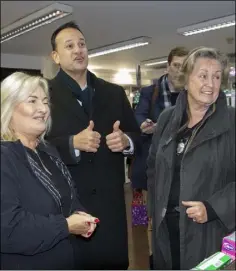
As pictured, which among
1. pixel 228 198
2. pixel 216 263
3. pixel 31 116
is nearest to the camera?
pixel 31 116

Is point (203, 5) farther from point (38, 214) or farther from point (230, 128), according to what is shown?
point (38, 214)

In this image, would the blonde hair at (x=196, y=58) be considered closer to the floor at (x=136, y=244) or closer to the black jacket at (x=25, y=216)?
the floor at (x=136, y=244)

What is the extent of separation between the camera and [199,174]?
2.95 feet

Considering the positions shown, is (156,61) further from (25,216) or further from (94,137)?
(25,216)

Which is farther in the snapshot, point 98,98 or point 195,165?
point 195,165

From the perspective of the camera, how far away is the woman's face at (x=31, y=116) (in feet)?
1.77

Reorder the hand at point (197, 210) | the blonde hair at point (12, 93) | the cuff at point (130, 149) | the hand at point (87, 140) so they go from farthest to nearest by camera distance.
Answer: the hand at point (197, 210), the cuff at point (130, 149), the hand at point (87, 140), the blonde hair at point (12, 93)

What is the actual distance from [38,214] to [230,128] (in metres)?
0.57

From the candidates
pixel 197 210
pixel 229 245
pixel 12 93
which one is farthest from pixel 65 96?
pixel 229 245

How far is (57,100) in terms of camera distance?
27.4 inches

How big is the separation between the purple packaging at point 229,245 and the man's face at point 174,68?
0.45m

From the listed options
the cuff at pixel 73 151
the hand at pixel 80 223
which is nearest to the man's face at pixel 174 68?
the cuff at pixel 73 151

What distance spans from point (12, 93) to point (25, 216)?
0.21m

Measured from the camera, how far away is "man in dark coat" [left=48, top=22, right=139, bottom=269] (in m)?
0.69
